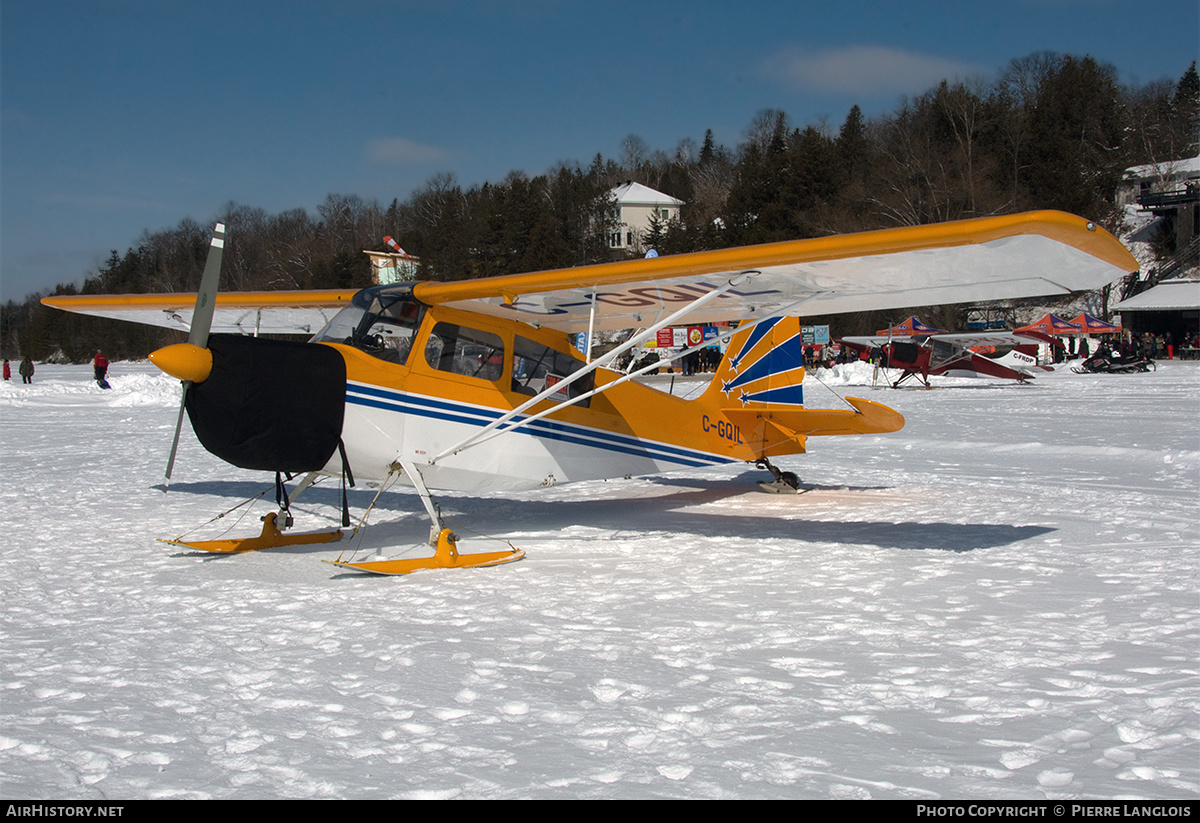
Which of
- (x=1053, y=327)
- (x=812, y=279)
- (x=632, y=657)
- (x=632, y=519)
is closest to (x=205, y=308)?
(x=632, y=657)

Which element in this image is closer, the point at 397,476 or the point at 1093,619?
the point at 1093,619

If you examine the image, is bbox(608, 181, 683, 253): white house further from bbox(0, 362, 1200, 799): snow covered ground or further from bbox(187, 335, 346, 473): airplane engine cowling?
bbox(187, 335, 346, 473): airplane engine cowling

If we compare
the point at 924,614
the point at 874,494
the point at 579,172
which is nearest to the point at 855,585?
the point at 924,614

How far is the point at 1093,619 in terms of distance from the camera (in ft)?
14.0

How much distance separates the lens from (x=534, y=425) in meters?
6.88

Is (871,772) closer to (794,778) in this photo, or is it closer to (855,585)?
(794,778)

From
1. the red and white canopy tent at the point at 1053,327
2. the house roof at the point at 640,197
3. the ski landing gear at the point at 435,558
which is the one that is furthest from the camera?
the house roof at the point at 640,197

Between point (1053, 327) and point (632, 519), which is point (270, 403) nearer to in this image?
point (632, 519)

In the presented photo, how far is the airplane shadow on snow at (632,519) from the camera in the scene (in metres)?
6.67

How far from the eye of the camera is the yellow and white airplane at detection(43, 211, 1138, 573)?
5062 millimetres

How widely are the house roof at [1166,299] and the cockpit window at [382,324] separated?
51.3 m

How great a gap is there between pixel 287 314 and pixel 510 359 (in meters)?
2.95

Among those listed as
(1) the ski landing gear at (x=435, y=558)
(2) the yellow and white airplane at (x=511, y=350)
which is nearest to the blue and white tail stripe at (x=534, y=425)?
(2) the yellow and white airplane at (x=511, y=350)

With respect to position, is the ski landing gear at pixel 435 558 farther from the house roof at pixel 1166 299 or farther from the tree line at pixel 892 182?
the house roof at pixel 1166 299
